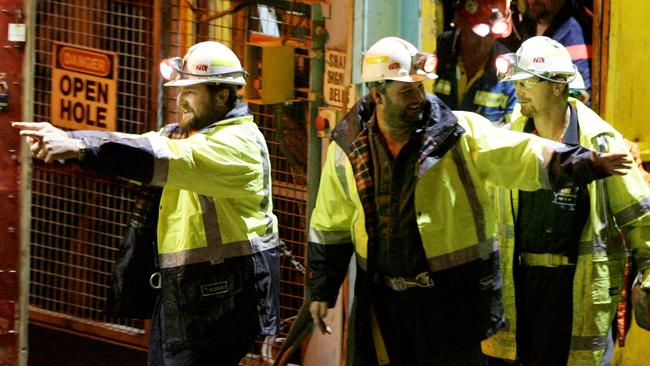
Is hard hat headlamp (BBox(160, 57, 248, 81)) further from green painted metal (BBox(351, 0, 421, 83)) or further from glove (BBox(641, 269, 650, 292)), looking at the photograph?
glove (BBox(641, 269, 650, 292))

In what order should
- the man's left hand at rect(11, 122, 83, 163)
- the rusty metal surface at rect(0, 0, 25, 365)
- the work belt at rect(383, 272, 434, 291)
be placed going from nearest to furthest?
the man's left hand at rect(11, 122, 83, 163) < the work belt at rect(383, 272, 434, 291) < the rusty metal surface at rect(0, 0, 25, 365)

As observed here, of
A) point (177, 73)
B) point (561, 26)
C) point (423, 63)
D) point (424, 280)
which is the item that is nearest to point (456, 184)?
point (424, 280)

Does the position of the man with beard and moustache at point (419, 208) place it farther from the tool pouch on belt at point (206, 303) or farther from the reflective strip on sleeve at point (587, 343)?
the reflective strip on sleeve at point (587, 343)

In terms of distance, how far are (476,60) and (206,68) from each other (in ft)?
10.5

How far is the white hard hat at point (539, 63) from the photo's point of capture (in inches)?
261

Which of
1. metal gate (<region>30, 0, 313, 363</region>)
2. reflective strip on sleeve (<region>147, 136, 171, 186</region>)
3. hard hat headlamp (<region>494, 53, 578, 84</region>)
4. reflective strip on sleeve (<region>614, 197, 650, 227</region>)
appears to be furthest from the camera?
metal gate (<region>30, 0, 313, 363</region>)

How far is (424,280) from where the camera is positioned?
592 centimetres

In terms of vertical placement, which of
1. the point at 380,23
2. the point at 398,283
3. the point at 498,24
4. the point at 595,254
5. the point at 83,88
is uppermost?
the point at 498,24

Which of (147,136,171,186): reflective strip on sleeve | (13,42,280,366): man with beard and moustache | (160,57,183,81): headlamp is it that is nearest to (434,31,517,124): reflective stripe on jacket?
(13,42,280,366): man with beard and moustache

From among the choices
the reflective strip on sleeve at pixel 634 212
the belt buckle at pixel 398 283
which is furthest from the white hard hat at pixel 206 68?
the reflective strip on sleeve at pixel 634 212

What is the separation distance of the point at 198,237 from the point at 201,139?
48cm

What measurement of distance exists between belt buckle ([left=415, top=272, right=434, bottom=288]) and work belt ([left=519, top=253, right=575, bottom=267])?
2.86ft

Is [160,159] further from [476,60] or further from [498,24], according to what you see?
[476,60]

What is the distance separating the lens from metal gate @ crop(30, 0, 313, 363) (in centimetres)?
828
